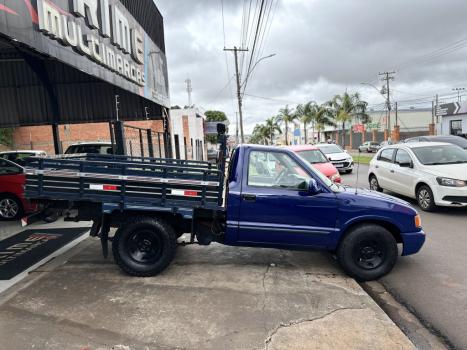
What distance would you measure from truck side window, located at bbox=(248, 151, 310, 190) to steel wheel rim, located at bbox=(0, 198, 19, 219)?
6560 mm

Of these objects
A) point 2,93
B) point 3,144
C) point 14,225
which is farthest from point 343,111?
point 14,225

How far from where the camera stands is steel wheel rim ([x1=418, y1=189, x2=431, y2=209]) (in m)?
8.37

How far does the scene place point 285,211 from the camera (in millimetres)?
4770

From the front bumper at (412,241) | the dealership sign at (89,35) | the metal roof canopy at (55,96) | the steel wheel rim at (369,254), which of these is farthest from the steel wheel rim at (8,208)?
the front bumper at (412,241)

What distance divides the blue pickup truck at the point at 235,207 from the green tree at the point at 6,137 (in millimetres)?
28864

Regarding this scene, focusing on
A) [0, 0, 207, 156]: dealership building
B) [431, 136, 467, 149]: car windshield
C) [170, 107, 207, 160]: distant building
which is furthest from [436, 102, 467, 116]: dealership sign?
[0, 0, 207, 156]: dealership building

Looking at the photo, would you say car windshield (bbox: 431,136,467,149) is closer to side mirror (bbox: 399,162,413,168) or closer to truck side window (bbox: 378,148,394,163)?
truck side window (bbox: 378,148,394,163)

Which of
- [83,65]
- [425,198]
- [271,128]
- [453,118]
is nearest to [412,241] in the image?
[425,198]

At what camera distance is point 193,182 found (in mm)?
4699

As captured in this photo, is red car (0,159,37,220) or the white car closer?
the white car

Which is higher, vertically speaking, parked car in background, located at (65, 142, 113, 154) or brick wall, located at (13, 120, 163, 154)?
brick wall, located at (13, 120, 163, 154)

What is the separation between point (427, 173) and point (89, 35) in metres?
8.17

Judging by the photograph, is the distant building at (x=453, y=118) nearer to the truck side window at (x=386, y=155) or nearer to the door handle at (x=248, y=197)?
the truck side window at (x=386, y=155)

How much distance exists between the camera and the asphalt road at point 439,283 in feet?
12.4
